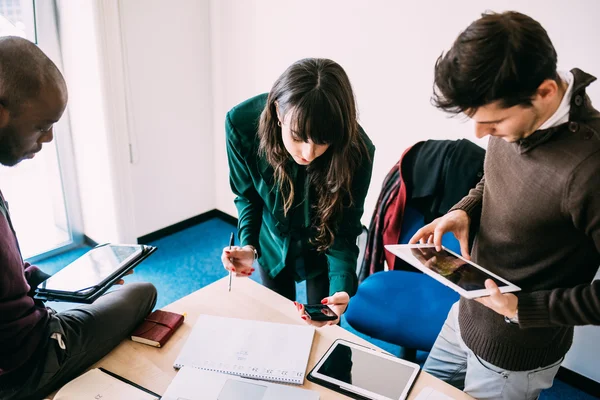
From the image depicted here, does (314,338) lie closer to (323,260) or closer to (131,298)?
A: (323,260)

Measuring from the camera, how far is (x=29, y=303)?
1.04 meters

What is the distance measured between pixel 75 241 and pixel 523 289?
2.82 m

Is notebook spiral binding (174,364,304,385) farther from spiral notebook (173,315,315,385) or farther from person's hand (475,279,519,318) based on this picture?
person's hand (475,279,519,318)

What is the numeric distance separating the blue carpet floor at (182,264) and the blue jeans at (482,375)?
33.6 inches

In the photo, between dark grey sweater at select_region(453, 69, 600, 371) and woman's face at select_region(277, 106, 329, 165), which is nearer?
dark grey sweater at select_region(453, 69, 600, 371)

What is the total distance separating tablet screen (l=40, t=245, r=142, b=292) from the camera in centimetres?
113

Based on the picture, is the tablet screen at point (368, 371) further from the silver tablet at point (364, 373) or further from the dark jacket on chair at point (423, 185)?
the dark jacket on chair at point (423, 185)

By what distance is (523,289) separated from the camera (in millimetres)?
1095

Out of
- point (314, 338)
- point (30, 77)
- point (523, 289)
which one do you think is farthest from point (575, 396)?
point (30, 77)

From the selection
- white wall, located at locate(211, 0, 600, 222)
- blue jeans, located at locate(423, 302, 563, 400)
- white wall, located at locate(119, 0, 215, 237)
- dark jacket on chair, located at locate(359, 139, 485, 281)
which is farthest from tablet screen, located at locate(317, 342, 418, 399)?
white wall, located at locate(119, 0, 215, 237)

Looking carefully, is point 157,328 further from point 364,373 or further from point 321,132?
point 321,132

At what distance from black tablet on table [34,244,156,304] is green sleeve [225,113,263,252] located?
372 mm

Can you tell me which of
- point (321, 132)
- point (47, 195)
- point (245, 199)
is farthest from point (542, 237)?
point (47, 195)

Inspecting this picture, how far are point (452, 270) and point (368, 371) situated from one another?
13.1 inches
